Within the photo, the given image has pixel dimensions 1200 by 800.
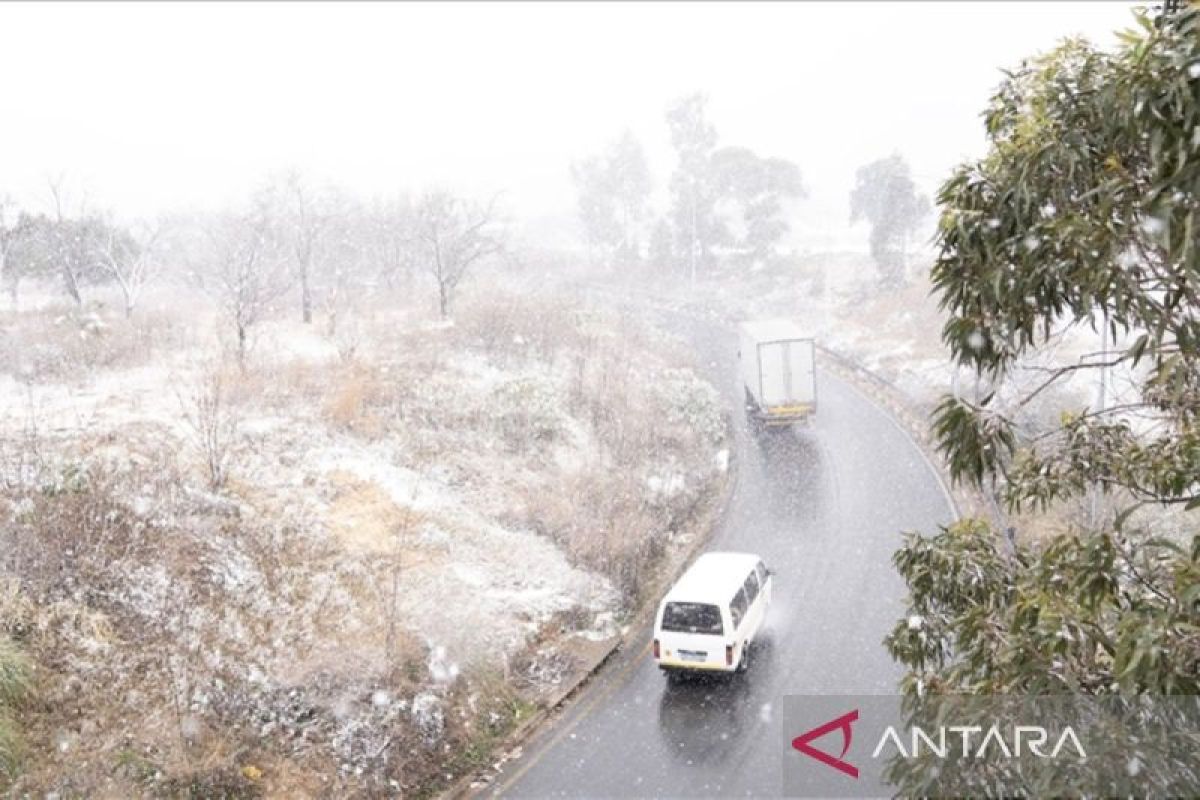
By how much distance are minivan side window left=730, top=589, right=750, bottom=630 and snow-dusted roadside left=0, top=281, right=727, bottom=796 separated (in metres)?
2.84

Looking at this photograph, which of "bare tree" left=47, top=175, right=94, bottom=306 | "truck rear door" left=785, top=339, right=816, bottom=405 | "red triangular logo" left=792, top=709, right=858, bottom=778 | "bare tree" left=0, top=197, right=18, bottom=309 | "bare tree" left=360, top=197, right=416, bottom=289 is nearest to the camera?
"red triangular logo" left=792, top=709, right=858, bottom=778

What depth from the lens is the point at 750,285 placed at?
6006cm

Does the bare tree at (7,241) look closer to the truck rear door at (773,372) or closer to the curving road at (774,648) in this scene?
the truck rear door at (773,372)

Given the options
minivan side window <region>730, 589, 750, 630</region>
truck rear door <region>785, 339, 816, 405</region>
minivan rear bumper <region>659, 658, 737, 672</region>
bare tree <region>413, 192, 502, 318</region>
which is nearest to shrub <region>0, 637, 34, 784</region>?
minivan rear bumper <region>659, 658, 737, 672</region>

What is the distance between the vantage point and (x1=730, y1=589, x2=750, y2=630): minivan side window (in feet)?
48.4

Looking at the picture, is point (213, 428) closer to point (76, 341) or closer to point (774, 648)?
point (76, 341)

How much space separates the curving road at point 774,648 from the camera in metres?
12.5

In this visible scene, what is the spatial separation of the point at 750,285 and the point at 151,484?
163 feet

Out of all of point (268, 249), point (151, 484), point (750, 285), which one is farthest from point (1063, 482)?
point (750, 285)

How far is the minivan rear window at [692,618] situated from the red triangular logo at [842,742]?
216cm

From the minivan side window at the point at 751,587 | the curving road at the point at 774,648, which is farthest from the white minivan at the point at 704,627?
the curving road at the point at 774,648

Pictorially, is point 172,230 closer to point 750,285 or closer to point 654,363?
point 654,363

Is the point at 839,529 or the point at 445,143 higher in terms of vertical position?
the point at 445,143

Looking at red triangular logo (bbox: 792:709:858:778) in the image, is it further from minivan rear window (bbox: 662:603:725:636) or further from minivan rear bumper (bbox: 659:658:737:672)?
minivan rear window (bbox: 662:603:725:636)
